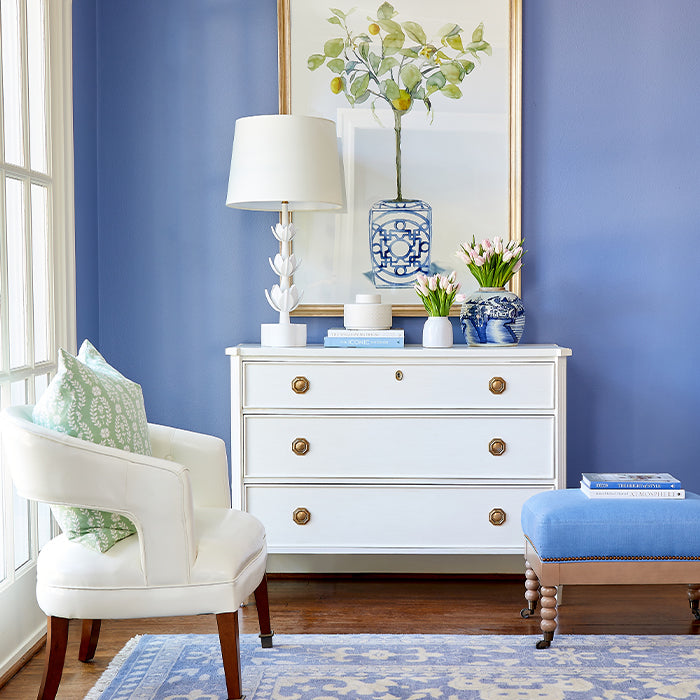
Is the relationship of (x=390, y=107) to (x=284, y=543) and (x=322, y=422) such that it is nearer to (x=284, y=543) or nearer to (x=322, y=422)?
(x=322, y=422)

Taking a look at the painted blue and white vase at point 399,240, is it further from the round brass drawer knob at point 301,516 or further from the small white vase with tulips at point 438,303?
the round brass drawer knob at point 301,516

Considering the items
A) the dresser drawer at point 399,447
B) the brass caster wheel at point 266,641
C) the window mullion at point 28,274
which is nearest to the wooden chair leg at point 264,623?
the brass caster wheel at point 266,641

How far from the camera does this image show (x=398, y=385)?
2814mm

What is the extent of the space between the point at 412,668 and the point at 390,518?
0.63 meters

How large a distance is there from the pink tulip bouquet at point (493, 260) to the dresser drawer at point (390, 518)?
2.44 ft

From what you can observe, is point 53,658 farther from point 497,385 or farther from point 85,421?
point 497,385

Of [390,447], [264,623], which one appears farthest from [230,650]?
[390,447]

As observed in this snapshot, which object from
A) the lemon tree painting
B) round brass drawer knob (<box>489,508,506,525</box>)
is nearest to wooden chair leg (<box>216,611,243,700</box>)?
round brass drawer knob (<box>489,508,506,525</box>)

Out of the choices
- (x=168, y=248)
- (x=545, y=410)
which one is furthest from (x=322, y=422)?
(x=168, y=248)

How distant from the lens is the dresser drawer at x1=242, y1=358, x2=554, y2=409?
9.17 feet

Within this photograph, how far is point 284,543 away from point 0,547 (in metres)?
0.92

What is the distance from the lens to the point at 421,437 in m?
2.82

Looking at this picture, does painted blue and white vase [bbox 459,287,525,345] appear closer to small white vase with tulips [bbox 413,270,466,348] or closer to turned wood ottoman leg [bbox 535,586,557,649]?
small white vase with tulips [bbox 413,270,466,348]

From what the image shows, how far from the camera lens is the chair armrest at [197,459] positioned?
7.82 ft
